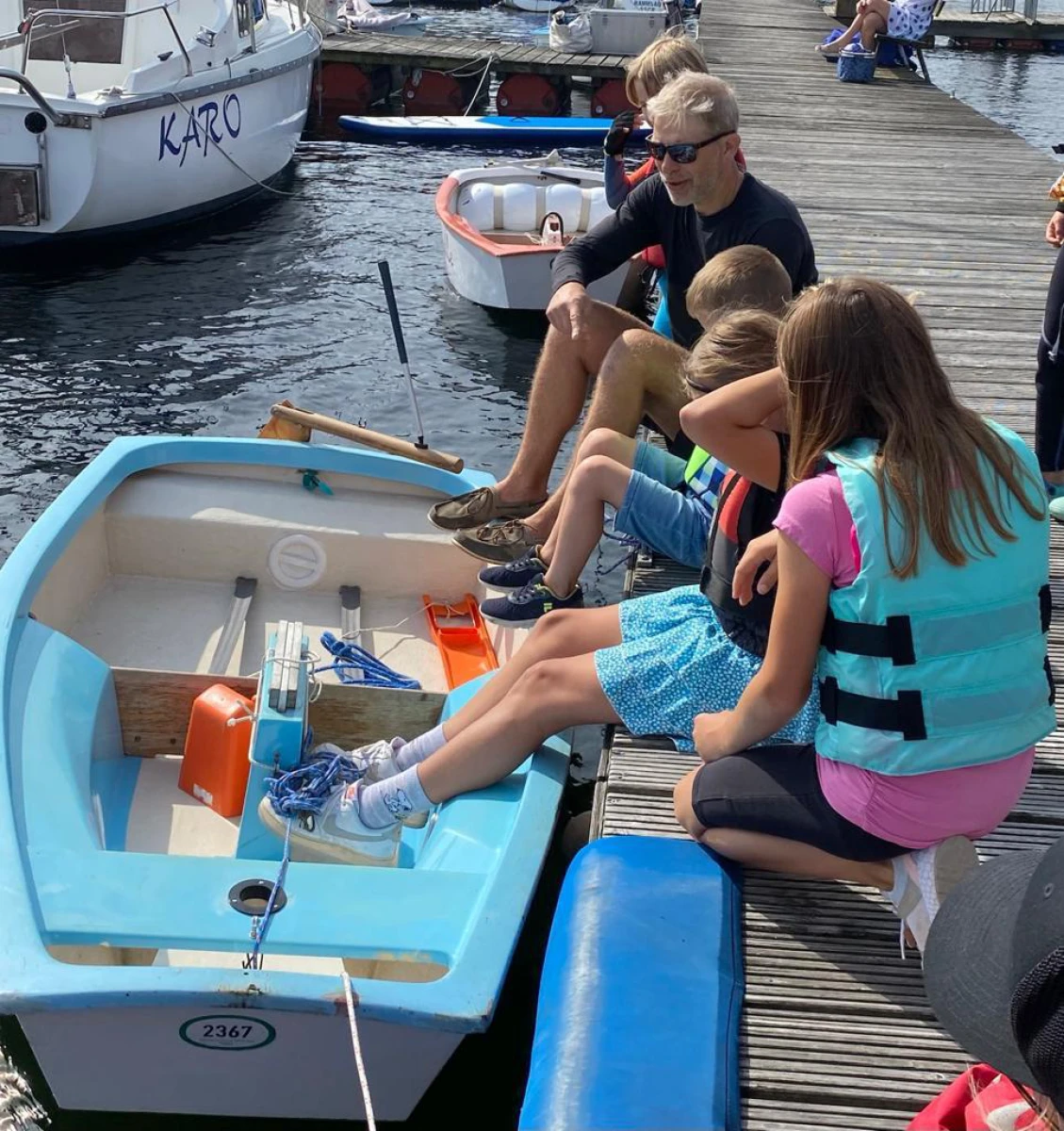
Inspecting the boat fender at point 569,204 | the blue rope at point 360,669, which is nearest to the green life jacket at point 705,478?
the blue rope at point 360,669

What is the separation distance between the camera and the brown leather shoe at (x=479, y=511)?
4.80 metres

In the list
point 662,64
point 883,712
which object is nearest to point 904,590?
point 883,712

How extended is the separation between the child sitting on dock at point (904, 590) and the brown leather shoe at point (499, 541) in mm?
2007

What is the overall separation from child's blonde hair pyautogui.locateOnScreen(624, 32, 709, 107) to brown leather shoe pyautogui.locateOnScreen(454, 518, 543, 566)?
199 centimetres

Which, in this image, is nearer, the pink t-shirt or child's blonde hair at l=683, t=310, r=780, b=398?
the pink t-shirt

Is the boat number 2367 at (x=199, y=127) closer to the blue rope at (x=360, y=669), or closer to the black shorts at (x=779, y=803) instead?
the blue rope at (x=360, y=669)

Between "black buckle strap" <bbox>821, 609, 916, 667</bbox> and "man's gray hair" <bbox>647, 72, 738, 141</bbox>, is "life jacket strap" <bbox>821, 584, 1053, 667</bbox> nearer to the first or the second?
"black buckle strap" <bbox>821, 609, 916, 667</bbox>

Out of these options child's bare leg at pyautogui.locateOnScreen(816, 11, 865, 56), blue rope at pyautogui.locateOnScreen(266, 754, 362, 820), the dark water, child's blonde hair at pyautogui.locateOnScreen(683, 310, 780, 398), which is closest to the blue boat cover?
blue rope at pyautogui.locateOnScreen(266, 754, 362, 820)

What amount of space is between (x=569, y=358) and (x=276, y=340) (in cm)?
577

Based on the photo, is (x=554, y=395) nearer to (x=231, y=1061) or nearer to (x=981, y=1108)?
(x=231, y=1061)

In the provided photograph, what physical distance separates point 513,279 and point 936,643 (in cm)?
769

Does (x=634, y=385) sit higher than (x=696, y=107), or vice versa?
(x=696, y=107)

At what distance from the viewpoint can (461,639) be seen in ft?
15.8

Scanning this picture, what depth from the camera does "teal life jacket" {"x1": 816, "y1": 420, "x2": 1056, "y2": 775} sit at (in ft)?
7.64
